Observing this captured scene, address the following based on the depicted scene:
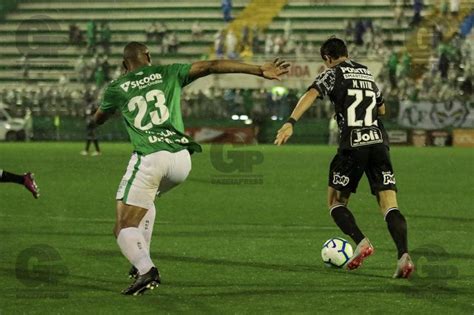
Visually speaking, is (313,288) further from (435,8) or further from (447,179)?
(435,8)

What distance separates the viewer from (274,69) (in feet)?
28.7

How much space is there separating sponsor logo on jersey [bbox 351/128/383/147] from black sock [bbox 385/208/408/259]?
0.68 metres

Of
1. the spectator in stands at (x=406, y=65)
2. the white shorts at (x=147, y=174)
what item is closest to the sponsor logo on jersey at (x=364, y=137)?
the white shorts at (x=147, y=174)

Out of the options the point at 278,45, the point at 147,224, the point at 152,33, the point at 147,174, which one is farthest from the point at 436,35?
the point at 147,174

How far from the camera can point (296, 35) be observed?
49.2 m

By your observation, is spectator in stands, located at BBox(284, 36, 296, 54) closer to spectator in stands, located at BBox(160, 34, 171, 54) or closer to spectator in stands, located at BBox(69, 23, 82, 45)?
spectator in stands, located at BBox(160, 34, 171, 54)

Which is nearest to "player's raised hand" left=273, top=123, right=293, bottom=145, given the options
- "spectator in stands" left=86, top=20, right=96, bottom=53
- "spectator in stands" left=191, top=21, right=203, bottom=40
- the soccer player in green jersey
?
A: the soccer player in green jersey

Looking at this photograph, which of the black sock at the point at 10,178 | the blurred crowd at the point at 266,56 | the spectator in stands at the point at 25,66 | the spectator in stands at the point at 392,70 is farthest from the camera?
the spectator in stands at the point at 25,66

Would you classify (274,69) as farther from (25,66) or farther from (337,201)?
(25,66)

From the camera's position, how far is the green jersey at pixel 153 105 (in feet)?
29.2

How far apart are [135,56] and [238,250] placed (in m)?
3.65

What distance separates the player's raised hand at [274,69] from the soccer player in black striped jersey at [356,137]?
Answer: 119 cm

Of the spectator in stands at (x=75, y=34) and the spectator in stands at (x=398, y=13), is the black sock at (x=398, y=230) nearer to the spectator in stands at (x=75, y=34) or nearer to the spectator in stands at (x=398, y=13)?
the spectator in stands at (x=398, y=13)

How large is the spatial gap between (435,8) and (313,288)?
38602 millimetres
